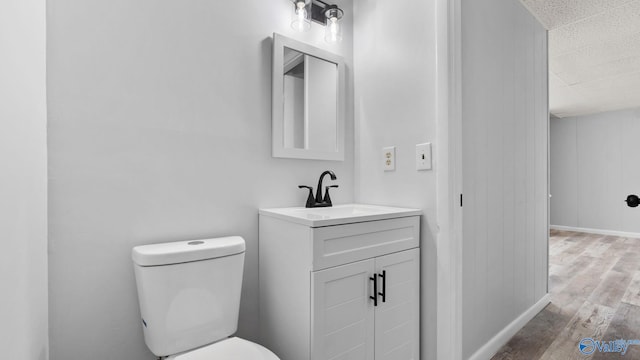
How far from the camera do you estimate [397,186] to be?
1.59m

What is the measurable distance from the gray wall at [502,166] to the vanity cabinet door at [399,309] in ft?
0.92

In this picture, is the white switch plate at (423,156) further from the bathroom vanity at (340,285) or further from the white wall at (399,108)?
the bathroom vanity at (340,285)

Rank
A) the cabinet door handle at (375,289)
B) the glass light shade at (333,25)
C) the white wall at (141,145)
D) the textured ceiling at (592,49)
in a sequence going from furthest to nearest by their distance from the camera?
the textured ceiling at (592,49) < the glass light shade at (333,25) < the cabinet door handle at (375,289) < the white wall at (141,145)

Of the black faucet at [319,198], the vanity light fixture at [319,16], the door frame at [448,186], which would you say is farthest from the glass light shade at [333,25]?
the black faucet at [319,198]

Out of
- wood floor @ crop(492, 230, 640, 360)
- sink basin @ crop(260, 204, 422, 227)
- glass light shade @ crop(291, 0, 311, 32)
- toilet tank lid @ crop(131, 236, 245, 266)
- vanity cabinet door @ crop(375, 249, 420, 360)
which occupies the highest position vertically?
glass light shade @ crop(291, 0, 311, 32)

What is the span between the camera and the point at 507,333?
1831mm

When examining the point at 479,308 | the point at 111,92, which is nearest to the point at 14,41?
the point at 111,92

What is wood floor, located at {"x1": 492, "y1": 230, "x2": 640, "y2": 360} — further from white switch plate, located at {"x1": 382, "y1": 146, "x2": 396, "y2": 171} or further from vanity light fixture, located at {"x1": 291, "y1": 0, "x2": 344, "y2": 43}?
vanity light fixture, located at {"x1": 291, "y1": 0, "x2": 344, "y2": 43}

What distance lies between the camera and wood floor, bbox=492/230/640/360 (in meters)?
1.74

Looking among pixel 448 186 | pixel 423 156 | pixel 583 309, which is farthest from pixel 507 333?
pixel 423 156

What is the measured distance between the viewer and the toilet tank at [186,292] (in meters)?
1.02

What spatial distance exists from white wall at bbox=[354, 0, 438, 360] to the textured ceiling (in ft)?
4.09

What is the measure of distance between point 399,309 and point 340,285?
0.38m

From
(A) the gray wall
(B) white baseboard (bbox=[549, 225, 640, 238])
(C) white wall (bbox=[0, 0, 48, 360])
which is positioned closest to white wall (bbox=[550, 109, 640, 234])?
(B) white baseboard (bbox=[549, 225, 640, 238])
